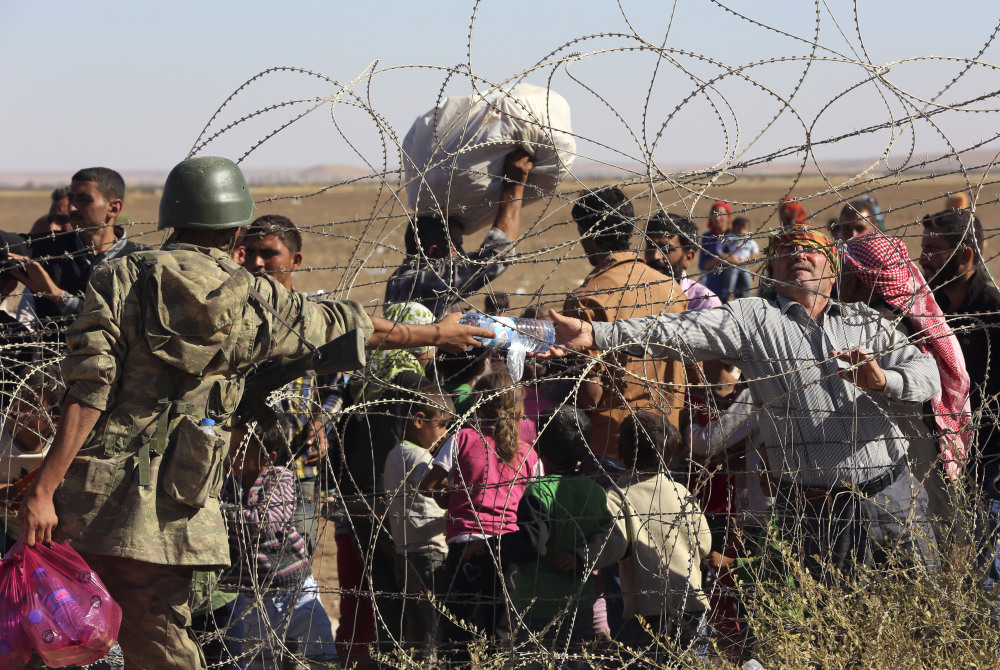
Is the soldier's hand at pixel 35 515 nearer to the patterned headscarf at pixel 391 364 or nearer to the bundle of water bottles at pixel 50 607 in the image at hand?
the bundle of water bottles at pixel 50 607

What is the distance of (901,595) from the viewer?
3.03m

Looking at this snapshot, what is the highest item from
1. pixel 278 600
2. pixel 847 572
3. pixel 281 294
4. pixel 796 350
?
pixel 281 294

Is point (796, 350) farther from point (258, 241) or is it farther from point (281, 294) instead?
point (258, 241)

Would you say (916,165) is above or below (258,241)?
above

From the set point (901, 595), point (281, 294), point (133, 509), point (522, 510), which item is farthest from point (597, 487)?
point (133, 509)

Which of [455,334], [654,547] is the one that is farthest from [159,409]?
[654,547]

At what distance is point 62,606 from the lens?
2.65 m

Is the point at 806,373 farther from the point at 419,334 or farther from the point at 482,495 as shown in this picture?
the point at 419,334

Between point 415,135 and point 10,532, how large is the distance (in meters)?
2.36

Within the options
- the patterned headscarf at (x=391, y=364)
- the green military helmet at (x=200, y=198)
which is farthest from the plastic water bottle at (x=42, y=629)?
the patterned headscarf at (x=391, y=364)

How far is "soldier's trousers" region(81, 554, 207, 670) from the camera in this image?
2848mm

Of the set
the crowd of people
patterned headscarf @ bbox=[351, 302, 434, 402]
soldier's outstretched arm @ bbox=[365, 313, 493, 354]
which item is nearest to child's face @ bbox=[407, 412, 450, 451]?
the crowd of people

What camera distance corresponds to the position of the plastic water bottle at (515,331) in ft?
10.7

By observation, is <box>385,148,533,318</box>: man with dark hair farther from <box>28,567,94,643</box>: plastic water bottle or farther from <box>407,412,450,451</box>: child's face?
<box>28,567,94,643</box>: plastic water bottle
